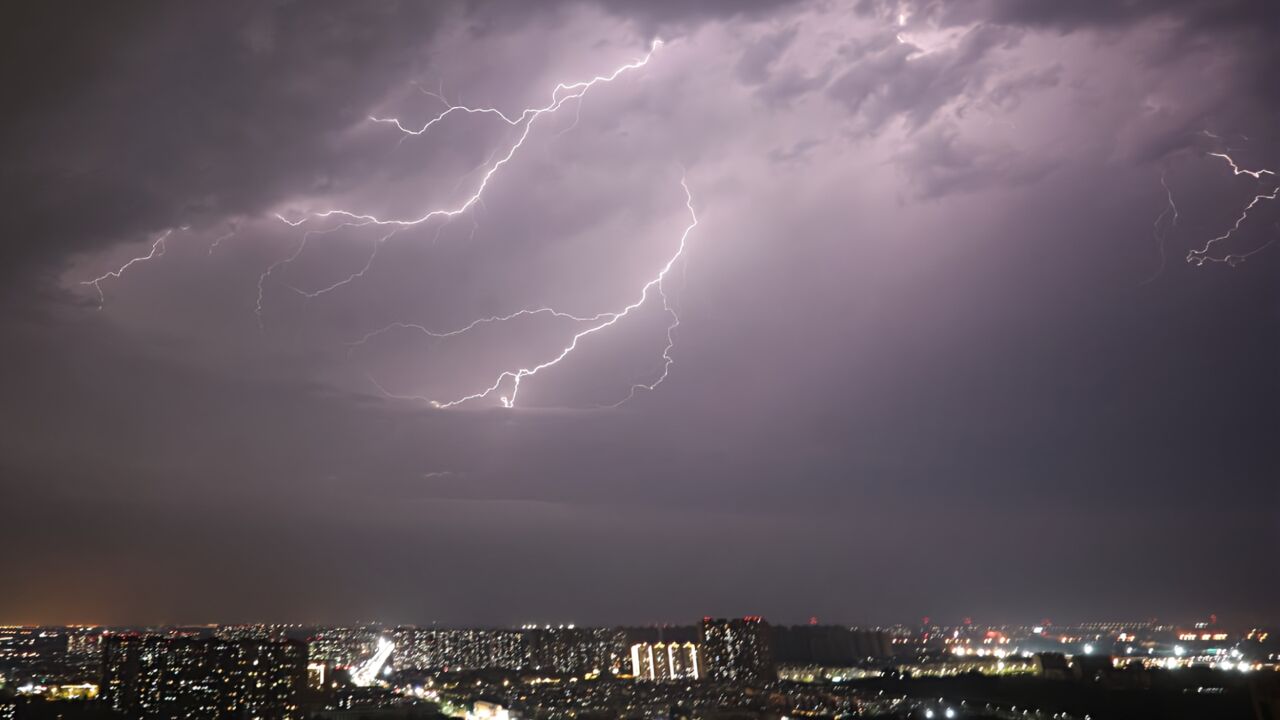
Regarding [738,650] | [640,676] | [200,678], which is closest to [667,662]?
[640,676]

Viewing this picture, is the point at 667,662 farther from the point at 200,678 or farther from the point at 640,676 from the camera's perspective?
the point at 200,678

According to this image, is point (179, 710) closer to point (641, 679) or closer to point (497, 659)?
point (641, 679)

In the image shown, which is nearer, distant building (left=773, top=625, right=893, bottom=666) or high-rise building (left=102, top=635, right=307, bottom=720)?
high-rise building (left=102, top=635, right=307, bottom=720)

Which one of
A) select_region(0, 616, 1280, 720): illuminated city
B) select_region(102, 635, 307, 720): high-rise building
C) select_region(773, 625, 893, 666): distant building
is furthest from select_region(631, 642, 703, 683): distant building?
select_region(102, 635, 307, 720): high-rise building

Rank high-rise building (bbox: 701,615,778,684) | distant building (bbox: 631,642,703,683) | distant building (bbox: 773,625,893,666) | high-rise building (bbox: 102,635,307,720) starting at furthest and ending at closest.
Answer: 1. distant building (bbox: 773,625,893,666)
2. distant building (bbox: 631,642,703,683)
3. high-rise building (bbox: 701,615,778,684)
4. high-rise building (bbox: 102,635,307,720)

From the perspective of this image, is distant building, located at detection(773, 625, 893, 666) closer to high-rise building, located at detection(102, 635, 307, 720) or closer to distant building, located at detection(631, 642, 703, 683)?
distant building, located at detection(631, 642, 703, 683)

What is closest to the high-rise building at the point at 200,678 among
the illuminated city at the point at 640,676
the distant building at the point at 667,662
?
the illuminated city at the point at 640,676

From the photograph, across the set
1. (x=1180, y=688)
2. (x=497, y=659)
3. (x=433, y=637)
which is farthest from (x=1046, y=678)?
(x=433, y=637)
